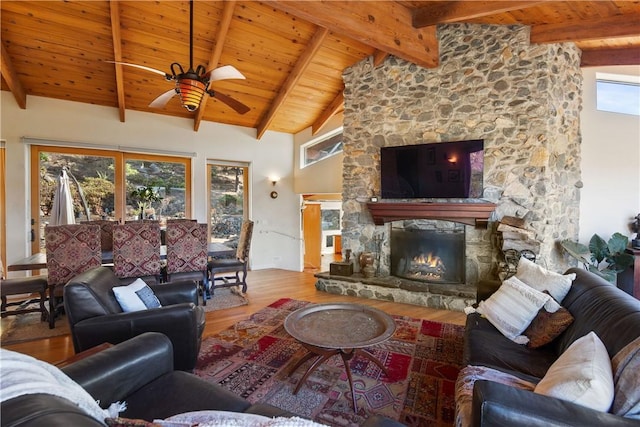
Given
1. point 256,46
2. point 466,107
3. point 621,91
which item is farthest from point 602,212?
point 256,46

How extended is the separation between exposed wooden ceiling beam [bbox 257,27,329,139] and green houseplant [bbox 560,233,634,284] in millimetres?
4177

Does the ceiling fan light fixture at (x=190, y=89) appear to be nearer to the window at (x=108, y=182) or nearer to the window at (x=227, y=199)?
the window at (x=108, y=182)

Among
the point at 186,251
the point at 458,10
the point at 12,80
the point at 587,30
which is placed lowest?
the point at 186,251

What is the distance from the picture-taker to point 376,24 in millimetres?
3588

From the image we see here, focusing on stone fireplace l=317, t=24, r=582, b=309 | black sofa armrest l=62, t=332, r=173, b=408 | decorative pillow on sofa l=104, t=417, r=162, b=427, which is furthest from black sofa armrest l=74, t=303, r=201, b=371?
stone fireplace l=317, t=24, r=582, b=309

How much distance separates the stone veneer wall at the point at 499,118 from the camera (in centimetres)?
389

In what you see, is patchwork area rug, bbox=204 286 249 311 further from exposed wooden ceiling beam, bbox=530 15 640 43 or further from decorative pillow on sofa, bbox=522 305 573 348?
exposed wooden ceiling beam, bbox=530 15 640 43

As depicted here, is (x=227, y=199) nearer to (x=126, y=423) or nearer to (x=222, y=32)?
(x=222, y=32)

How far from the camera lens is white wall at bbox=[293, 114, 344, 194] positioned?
6385mm

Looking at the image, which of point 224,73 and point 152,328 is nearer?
point 152,328

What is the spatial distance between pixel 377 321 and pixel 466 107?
A: 130 inches

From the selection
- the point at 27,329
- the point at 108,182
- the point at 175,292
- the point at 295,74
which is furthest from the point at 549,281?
the point at 108,182

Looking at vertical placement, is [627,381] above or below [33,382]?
below

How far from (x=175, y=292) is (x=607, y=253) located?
16.5 feet
